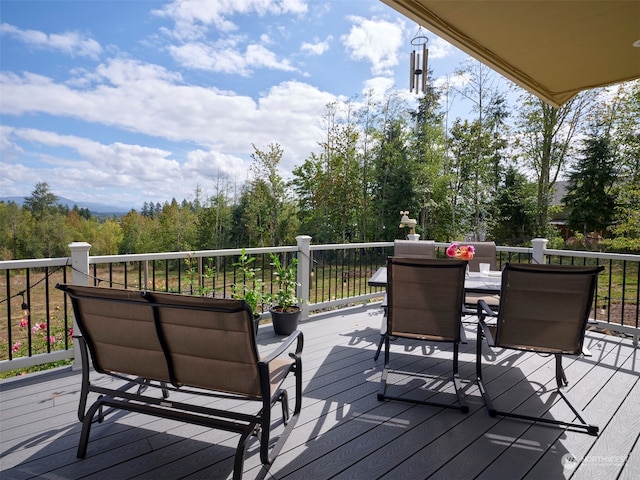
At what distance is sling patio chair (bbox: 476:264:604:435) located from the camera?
2275mm

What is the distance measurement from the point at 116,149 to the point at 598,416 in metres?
24.6

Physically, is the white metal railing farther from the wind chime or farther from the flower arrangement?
the wind chime

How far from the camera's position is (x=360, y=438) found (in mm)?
2125

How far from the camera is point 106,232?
16.6 meters

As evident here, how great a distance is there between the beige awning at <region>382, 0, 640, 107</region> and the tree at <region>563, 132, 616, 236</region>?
12.0m

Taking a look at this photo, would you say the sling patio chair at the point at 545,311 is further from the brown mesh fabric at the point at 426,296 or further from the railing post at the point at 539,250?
the railing post at the point at 539,250

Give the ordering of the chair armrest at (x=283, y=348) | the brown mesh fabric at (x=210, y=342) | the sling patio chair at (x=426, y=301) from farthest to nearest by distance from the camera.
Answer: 1. the sling patio chair at (x=426, y=301)
2. the chair armrest at (x=283, y=348)
3. the brown mesh fabric at (x=210, y=342)

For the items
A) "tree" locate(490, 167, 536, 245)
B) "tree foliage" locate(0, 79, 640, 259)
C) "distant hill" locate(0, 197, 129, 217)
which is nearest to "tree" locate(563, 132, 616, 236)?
"tree foliage" locate(0, 79, 640, 259)

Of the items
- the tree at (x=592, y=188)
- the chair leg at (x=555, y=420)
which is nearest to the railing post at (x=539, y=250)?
the chair leg at (x=555, y=420)

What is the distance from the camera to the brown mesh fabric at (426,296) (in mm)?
2570

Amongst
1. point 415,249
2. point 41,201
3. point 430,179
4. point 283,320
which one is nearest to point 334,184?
point 430,179

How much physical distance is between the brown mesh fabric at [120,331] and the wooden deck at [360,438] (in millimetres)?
445

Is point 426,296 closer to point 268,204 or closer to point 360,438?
point 360,438

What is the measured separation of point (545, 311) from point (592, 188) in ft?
48.1
